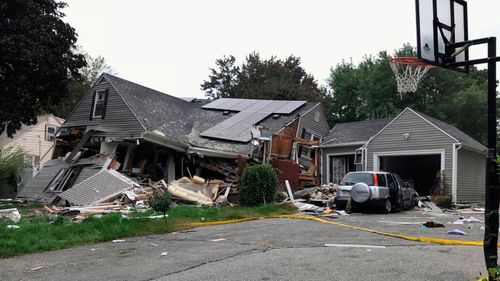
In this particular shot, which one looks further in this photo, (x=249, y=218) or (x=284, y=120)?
(x=284, y=120)

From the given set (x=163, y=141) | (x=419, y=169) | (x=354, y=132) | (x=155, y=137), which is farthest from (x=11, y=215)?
(x=419, y=169)

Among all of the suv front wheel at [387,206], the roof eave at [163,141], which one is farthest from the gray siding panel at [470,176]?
the roof eave at [163,141]

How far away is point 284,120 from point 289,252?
19416mm

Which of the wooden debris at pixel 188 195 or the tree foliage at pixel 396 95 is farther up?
the tree foliage at pixel 396 95

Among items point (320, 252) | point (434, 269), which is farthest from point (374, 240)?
point (434, 269)

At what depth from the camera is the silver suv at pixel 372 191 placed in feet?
59.1

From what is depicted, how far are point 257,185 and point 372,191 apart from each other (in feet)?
Result: 14.9

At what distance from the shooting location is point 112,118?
25828 millimetres

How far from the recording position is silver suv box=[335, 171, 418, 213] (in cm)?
1800

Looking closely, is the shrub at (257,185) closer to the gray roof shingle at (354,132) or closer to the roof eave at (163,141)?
the roof eave at (163,141)

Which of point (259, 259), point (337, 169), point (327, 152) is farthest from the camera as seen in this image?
point (327, 152)

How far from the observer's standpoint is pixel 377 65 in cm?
4275

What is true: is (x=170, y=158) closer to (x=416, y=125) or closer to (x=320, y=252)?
(x=416, y=125)

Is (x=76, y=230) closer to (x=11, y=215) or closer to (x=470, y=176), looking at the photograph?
(x=11, y=215)
